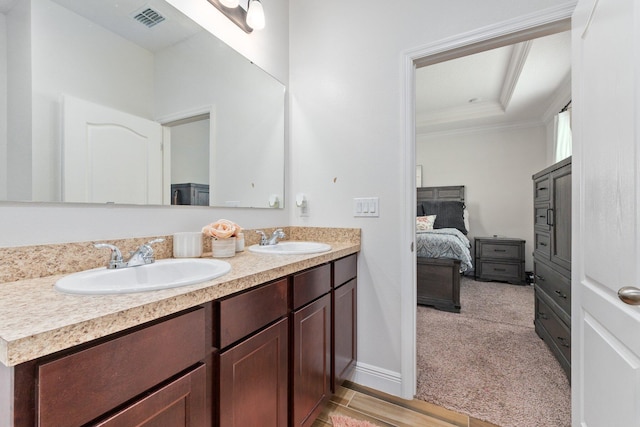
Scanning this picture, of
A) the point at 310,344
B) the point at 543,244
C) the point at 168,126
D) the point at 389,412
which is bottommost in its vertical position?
the point at 389,412

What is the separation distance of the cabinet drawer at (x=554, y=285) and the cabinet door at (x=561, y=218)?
0.33ft

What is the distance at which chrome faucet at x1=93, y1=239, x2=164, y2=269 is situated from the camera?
101cm

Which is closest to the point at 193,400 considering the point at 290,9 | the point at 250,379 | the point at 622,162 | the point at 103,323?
the point at 250,379

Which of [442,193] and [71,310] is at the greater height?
[442,193]

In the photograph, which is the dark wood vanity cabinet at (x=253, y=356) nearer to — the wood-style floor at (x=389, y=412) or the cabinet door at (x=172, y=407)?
the cabinet door at (x=172, y=407)

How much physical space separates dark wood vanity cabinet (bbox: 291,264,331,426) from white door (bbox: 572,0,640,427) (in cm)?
102

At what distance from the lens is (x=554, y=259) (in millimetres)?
2059

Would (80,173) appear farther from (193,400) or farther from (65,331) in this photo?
(193,400)

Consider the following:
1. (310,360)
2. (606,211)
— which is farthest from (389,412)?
(606,211)

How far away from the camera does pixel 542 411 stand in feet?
5.07

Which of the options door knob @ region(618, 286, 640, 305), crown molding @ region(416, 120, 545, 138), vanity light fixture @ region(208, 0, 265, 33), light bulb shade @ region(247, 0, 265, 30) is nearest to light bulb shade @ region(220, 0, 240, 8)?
vanity light fixture @ region(208, 0, 265, 33)

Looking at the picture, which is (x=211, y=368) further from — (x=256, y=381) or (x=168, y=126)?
(x=168, y=126)

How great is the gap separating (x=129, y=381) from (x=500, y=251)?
4.89m

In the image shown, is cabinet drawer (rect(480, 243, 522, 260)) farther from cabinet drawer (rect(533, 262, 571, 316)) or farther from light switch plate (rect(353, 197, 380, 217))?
light switch plate (rect(353, 197, 380, 217))
